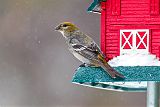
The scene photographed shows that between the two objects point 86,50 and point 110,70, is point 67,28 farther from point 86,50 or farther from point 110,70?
point 110,70

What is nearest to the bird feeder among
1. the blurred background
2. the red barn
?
the red barn

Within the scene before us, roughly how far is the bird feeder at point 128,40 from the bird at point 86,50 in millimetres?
50

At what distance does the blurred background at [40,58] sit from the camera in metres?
14.4

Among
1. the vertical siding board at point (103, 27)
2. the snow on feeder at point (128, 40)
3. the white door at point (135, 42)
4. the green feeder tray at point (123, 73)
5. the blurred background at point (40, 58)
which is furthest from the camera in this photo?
the blurred background at point (40, 58)

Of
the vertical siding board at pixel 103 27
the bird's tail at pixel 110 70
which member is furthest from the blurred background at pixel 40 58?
the bird's tail at pixel 110 70

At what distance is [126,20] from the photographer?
7.70 metres

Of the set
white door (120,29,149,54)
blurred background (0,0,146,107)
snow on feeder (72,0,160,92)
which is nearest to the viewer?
snow on feeder (72,0,160,92)

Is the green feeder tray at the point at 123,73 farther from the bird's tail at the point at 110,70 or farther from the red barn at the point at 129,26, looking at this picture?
the red barn at the point at 129,26

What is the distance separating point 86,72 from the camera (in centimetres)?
751

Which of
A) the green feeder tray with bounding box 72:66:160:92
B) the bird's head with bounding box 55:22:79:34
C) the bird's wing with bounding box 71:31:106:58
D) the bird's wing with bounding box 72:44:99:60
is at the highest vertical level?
the bird's head with bounding box 55:22:79:34

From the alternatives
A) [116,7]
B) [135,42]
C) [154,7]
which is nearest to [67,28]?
[116,7]

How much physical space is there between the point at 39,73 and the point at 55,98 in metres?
0.51

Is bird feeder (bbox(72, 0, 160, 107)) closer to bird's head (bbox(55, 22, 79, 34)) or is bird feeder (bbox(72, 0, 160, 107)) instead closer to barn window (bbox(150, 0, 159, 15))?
barn window (bbox(150, 0, 159, 15))

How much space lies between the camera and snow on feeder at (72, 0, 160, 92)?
24.4 ft
